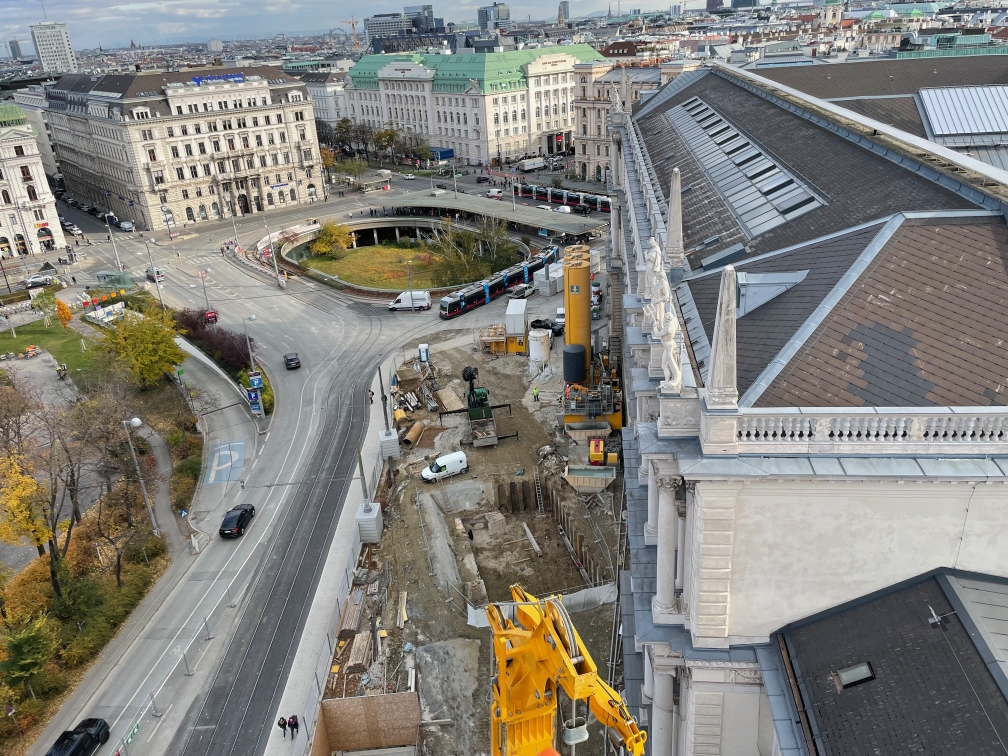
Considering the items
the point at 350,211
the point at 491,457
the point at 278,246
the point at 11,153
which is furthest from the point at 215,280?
the point at 491,457

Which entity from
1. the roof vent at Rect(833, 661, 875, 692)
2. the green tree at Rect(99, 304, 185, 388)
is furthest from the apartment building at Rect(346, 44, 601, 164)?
the roof vent at Rect(833, 661, 875, 692)

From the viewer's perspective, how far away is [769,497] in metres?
22.5

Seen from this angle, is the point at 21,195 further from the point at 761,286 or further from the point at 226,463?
the point at 761,286

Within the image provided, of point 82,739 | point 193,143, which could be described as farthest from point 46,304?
point 82,739

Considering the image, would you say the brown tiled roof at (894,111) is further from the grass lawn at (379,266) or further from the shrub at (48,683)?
the grass lawn at (379,266)

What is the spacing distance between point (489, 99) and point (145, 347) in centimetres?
11223

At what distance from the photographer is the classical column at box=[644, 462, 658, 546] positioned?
26500 millimetres

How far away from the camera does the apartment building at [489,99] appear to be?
167 meters

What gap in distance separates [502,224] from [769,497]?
94.9m

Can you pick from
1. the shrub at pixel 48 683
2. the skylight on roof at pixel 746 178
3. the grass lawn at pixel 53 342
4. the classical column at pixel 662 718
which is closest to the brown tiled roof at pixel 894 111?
the skylight on roof at pixel 746 178

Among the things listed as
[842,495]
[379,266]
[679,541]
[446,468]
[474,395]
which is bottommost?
[379,266]

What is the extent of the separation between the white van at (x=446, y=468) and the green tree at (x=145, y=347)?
33822 millimetres

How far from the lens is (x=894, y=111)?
49469 mm

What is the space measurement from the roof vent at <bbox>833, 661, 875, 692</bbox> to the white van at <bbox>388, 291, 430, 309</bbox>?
75.4 meters
